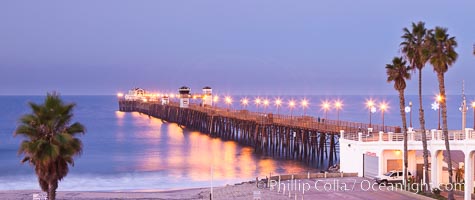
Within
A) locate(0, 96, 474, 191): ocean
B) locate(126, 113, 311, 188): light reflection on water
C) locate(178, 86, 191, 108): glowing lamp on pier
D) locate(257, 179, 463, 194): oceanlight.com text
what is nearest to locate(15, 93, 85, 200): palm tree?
locate(257, 179, 463, 194): oceanlight.com text

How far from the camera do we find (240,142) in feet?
273

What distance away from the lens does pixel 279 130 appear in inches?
2776

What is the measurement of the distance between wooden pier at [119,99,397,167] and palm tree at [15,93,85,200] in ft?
104

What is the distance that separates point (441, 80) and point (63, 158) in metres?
19.1

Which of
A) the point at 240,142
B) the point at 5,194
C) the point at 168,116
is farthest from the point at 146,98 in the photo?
the point at 5,194

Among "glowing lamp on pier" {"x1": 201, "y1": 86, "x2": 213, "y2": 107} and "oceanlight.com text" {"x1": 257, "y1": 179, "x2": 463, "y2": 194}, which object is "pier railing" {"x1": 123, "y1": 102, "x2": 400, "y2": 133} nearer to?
"oceanlight.com text" {"x1": 257, "y1": 179, "x2": 463, "y2": 194}

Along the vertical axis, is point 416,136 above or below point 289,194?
above

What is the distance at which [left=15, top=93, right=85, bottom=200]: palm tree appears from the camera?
19.3 meters

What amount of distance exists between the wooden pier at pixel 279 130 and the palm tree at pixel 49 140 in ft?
104

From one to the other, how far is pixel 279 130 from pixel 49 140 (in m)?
52.0

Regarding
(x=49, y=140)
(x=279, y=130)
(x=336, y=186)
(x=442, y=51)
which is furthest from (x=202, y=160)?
(x=49, y=140)

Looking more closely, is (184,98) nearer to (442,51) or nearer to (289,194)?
(289,194)

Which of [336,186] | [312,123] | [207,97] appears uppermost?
[207,97]

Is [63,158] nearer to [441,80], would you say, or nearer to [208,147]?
[441,80]
